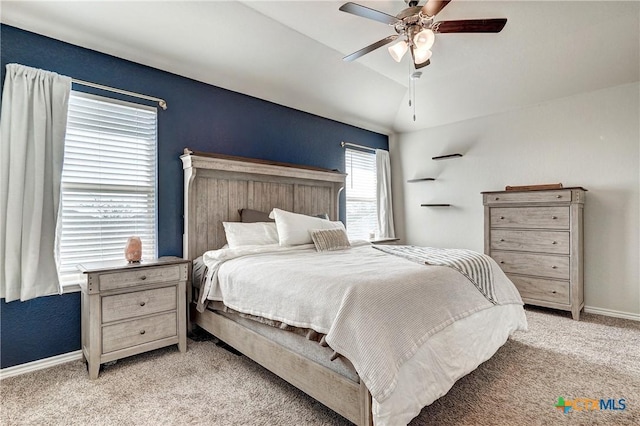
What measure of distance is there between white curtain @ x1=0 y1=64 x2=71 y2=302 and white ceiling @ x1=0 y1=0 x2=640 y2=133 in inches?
19.2

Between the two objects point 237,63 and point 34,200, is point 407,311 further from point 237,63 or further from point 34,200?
point 237,63

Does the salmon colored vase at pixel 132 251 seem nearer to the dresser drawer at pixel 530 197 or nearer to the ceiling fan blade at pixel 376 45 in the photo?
the ceiling fan blade at pixel 376 45

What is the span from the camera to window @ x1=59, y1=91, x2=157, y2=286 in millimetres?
2543

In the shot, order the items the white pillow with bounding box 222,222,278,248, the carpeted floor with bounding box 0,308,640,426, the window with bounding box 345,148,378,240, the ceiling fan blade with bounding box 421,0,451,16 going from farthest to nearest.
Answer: the window with bounding box 345,148,378,240 < the white pillow with bounding box 222,222,278,248 < the ceiling fan blade with bounding box 421,0,451,16 < the carpeted floor with bounding box 0,308,640,426

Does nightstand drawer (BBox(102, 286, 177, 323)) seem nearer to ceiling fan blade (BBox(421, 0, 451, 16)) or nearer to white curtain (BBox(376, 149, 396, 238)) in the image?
ceiling fan blade (BBox(421, 0, 451, 16))

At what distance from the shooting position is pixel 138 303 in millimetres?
2408

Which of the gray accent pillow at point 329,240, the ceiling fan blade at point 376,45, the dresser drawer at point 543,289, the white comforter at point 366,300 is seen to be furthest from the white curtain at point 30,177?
the dresser drawer at point 543,289

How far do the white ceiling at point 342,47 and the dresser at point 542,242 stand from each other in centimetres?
135

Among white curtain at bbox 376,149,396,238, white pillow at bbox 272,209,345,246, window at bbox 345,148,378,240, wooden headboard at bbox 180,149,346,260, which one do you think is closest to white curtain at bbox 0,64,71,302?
wooden headboard at bbox 180,149,346,260

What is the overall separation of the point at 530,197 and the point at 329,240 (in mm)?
2366

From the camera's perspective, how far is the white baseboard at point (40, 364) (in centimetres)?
224

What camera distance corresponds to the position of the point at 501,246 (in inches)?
151

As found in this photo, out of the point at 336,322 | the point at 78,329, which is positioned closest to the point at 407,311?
the point at 336,322

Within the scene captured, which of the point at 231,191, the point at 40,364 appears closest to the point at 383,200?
the point at 231,191
